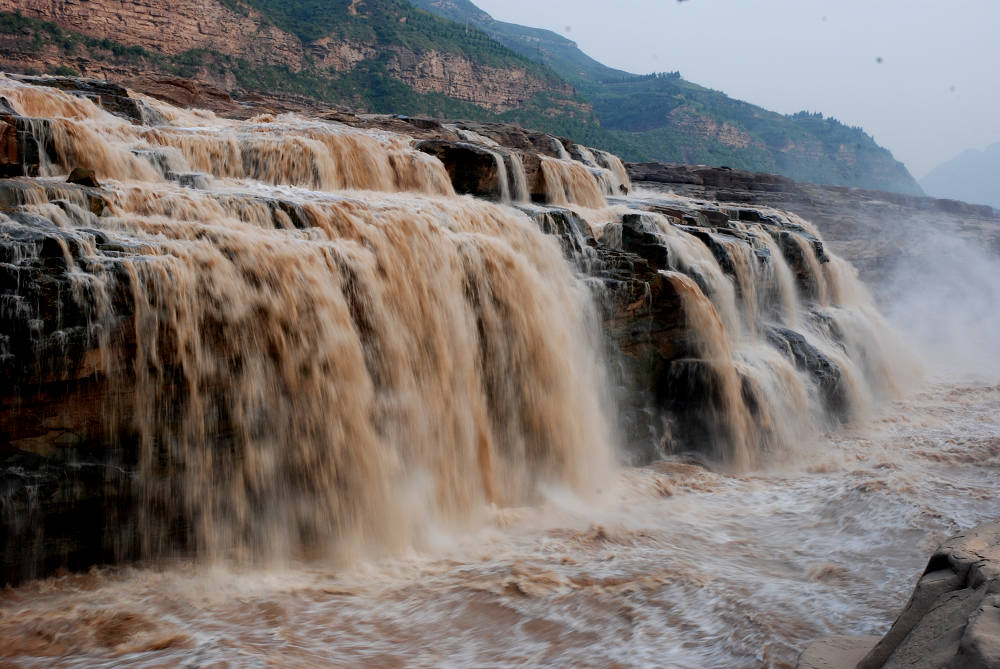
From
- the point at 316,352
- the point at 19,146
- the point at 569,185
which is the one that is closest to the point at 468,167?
the point at 569,185

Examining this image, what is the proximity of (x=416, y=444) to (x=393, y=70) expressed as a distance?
51.9 meters

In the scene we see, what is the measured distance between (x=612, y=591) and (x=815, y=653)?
4.74 ft

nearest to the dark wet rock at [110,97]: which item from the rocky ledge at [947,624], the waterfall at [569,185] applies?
the waterfall at [569,185]

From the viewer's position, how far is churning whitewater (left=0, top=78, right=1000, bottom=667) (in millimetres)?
4395

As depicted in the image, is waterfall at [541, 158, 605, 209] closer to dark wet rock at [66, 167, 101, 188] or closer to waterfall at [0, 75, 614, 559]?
waterfall at [0, 75, 614, 559]

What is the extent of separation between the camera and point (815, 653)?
3.68 meters

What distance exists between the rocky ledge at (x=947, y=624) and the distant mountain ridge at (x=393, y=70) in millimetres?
17222

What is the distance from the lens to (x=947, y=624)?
9.18 ft

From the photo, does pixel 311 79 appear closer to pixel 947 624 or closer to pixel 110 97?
pixel 110 97

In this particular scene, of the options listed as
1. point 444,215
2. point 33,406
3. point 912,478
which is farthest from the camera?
point 444,215

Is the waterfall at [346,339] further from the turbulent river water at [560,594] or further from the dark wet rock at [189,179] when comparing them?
the turbulent river water at [560,594]

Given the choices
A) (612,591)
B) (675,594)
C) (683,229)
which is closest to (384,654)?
(612,591)

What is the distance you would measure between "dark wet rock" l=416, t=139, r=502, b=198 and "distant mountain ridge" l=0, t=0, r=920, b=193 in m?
8.56

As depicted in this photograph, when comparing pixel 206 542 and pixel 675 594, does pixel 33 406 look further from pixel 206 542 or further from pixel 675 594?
pixel 675 594
